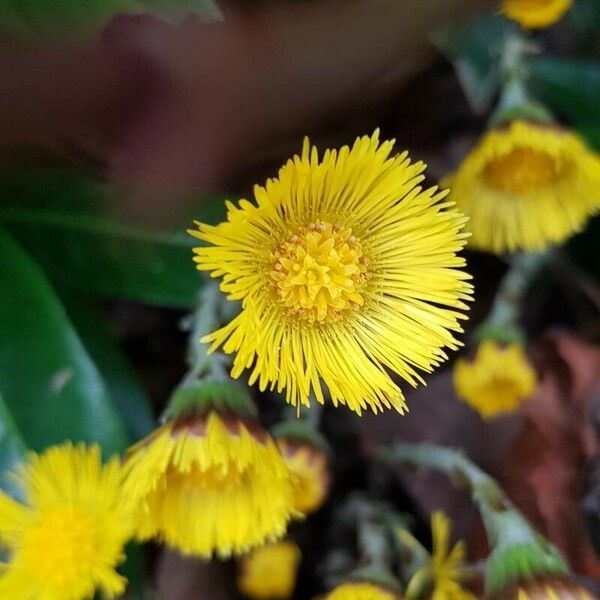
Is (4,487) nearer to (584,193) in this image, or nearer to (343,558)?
(343,558)

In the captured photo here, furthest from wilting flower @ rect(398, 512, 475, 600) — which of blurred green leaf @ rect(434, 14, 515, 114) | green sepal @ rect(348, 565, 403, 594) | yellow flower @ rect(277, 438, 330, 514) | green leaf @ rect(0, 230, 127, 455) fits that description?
blurred green leaf @ rect(434, 14, 515, 114)

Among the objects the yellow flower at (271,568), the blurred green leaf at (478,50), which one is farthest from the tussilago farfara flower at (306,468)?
the blurred green leaf at (478,50)

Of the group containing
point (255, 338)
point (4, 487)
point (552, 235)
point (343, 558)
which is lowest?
point (4, 487)

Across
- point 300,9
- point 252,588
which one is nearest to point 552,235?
point 300,9

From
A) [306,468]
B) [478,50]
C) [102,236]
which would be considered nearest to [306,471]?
[306,468]

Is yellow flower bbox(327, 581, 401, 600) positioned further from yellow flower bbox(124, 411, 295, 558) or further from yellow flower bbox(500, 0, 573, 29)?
yellow flower bbox(500, 0, 573, 29)
